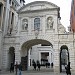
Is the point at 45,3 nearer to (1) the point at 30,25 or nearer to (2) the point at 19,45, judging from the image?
(1) the point at 30,25

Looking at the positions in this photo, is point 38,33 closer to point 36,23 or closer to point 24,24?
point 36,23

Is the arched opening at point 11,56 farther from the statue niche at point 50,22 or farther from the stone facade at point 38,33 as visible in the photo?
the statue niche at point 50,22

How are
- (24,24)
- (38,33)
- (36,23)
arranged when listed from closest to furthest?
(38,33) → (36,23) → (24,24)

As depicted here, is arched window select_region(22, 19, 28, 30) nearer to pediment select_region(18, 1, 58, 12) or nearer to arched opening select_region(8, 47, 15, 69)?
pediment select_region(18, 1, 58, 12)

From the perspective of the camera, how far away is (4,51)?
1284 inches

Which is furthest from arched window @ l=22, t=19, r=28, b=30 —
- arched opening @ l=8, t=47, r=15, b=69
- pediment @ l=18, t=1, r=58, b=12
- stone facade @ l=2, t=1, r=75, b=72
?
arched opening @ l=8, t=47, r=15, b=69

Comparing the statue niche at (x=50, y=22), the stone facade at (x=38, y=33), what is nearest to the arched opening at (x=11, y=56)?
the stone facade at (x=38, y=33)

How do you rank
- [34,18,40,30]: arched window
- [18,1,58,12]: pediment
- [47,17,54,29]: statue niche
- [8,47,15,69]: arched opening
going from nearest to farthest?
[47,17,54,29]: statue niche, [18,1,58,12]: pediment, [34,18,40,30]: arched window, [8,47,15,69]: arched opening

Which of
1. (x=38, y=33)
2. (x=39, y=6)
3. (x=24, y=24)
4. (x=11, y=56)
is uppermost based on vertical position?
(x=39, y=6)

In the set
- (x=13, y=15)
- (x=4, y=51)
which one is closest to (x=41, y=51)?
(x=13, y=15)

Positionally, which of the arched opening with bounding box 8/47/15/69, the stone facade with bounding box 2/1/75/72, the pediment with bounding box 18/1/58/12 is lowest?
the arched opening with bounding box 8/47/15/69

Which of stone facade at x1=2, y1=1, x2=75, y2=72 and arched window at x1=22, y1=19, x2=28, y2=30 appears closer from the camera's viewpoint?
stone facade at x1=2, y1=1, x2=75, y2=72

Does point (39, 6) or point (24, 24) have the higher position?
point (39, 6)

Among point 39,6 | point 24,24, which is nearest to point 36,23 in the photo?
point 24,24
